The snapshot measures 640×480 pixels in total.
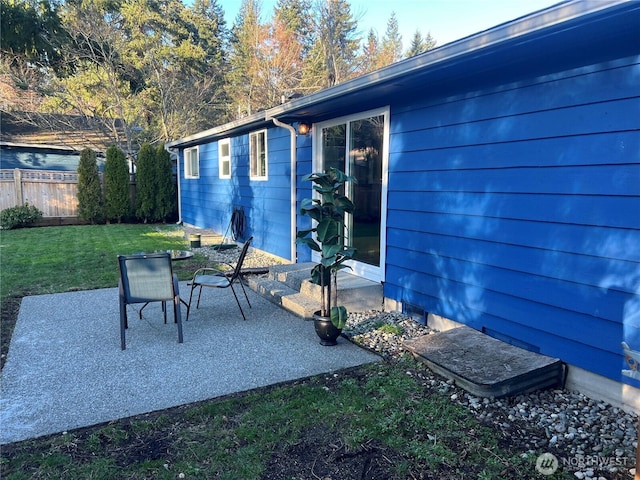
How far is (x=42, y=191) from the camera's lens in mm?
12547

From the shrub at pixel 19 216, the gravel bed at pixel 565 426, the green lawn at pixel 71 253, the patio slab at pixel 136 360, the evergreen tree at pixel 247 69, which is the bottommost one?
the patio slab at pixel 136 360

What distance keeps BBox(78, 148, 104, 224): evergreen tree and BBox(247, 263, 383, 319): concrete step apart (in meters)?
9.33

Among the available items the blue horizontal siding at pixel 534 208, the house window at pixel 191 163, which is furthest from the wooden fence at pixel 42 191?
the blue horizontal siding at pixel 534 208

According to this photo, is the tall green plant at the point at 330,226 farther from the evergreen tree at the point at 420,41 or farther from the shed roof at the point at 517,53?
the evergreen tree at the point at 420,41

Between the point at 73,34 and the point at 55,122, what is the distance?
3.67m

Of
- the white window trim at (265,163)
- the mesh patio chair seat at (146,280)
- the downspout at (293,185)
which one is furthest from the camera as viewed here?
the white window trim at (265,163)

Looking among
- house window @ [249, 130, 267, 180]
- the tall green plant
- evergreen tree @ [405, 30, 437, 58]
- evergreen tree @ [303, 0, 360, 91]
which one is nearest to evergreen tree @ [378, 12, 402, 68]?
evergreen tree @ [303, 0, 360, 91]

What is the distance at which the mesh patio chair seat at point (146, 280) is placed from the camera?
3682mm

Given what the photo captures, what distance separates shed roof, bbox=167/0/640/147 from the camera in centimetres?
220

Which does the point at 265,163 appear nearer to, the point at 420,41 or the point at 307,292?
the point at 307,292

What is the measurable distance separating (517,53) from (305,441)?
8.97 feet

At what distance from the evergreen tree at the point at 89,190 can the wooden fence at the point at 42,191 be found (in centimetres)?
65
